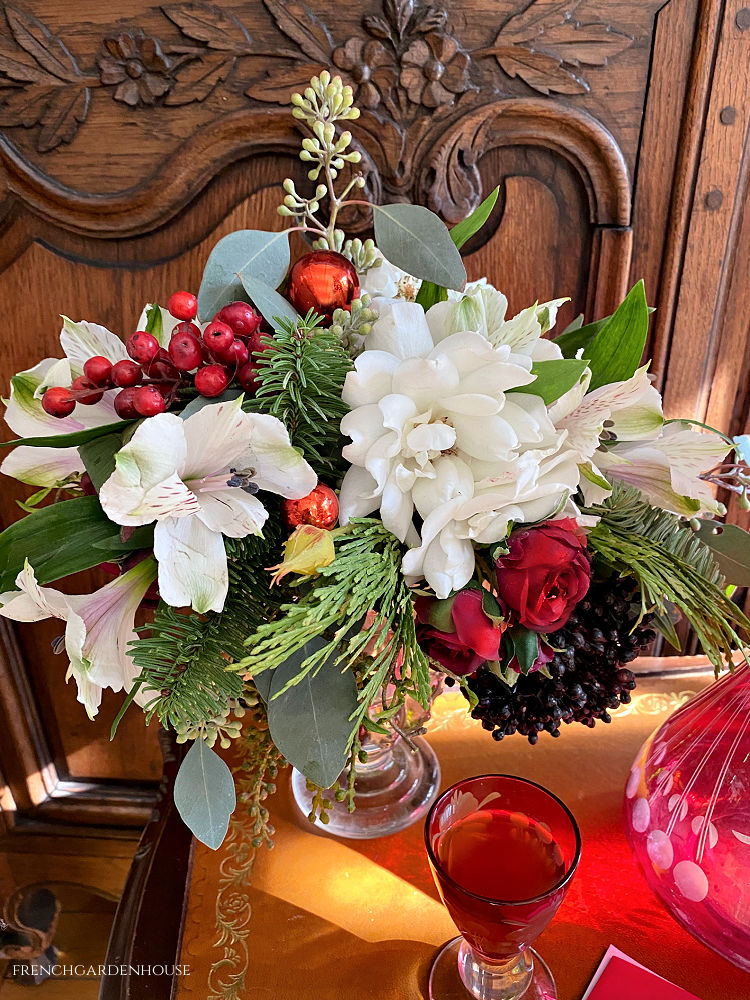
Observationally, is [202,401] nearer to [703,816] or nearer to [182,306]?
[182,306]

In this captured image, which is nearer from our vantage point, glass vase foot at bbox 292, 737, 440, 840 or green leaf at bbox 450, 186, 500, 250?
green leaf at bbox 450, 186, 500, 250

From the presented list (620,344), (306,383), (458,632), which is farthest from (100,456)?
(620,344)

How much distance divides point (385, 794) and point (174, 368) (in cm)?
46

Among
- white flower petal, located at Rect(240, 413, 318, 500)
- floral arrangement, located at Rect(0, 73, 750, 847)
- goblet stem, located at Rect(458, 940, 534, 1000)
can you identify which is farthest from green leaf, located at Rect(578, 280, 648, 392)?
goblet stem, located at Rect(458, 940, 534, 1000)

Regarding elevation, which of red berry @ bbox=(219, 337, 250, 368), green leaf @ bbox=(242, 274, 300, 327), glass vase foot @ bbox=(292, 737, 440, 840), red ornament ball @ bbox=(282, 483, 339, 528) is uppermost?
green leaf @ bbox=(242, 274, 300, 327)

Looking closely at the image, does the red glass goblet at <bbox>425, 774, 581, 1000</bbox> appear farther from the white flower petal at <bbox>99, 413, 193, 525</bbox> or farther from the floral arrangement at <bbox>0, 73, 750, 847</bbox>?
the white flower petal at <bbox>99, 413, 193, 525</bbox>

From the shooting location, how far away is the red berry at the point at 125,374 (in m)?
0.41

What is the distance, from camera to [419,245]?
1.57ft

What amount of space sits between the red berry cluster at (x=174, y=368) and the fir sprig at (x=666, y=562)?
9.9 inches

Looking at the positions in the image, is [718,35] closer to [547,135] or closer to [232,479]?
[547,135]

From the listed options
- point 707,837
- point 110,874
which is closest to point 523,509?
point 707,837

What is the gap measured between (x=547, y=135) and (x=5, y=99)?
0.52 metres

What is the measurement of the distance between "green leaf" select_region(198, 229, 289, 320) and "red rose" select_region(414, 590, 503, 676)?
0.24 metres

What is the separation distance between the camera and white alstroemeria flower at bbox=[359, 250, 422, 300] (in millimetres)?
537
